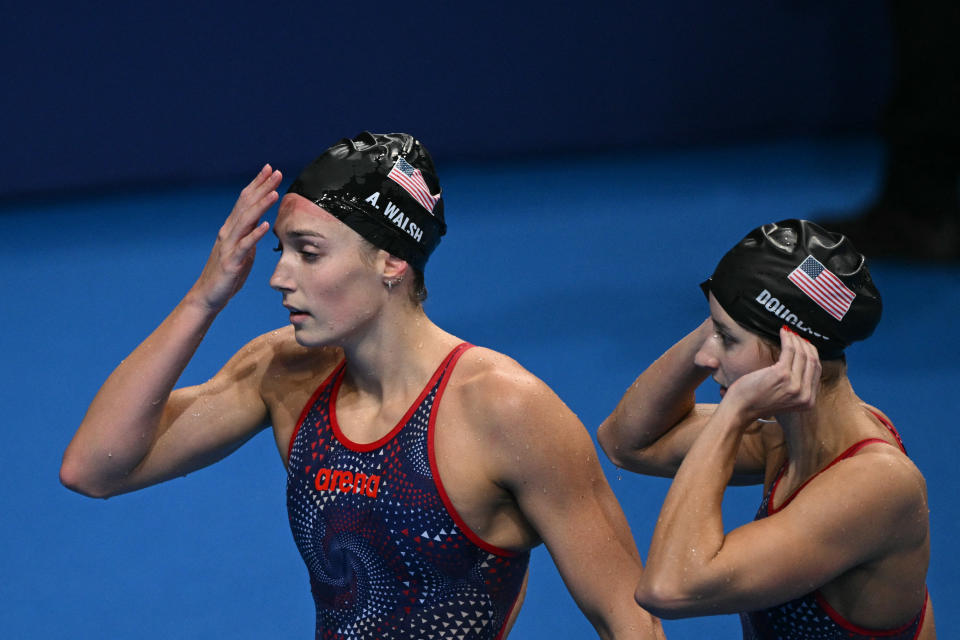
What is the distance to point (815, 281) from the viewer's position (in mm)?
3043

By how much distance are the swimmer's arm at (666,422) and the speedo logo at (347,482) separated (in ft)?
2.71

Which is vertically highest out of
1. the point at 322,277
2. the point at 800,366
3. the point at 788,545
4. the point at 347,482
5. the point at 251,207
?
the point at 251,207

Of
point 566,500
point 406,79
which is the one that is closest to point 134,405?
point 566,500

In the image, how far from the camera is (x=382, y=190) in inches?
132

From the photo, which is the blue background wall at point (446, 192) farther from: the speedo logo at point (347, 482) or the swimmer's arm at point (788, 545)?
the swimmer's arm at point (788, 545)

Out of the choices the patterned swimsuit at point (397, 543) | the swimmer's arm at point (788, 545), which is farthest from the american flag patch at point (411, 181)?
the swimmer's arm at point (788, 545)

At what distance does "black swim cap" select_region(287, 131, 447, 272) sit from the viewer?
3.34m

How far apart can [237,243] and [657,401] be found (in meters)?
1.28

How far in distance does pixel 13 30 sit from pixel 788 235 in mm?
11528

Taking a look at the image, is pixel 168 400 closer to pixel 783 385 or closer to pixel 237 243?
pixel 237 243

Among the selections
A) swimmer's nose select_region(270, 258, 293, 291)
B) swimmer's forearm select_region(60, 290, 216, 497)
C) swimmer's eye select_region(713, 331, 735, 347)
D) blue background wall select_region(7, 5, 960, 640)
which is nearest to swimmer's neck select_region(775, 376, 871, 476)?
swimmer's eye select_region(713, 331, 735, 347)

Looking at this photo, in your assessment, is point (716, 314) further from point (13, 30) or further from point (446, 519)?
point (13, 30)

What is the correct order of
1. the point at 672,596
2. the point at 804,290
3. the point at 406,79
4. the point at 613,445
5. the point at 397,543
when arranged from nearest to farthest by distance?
the point at 672,596, the point at 804,290, the point at 397,543, the point at 613,445, the point at 406,79

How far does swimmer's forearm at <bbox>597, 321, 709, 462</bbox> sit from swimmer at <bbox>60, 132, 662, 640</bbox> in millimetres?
431
